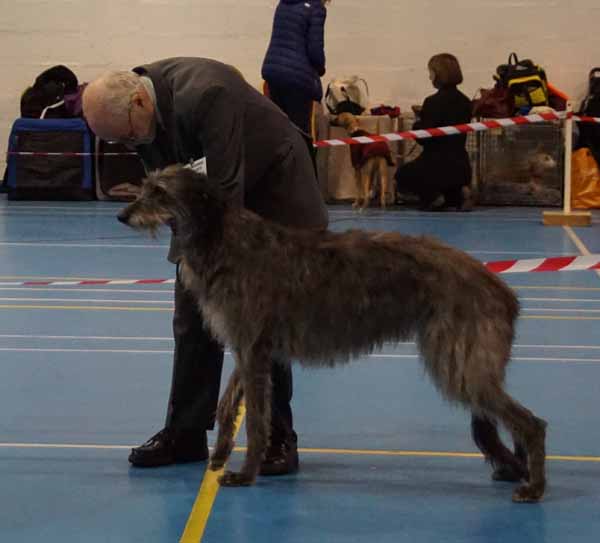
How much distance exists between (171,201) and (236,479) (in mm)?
1081

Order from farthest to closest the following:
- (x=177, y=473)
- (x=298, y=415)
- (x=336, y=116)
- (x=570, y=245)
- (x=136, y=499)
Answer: (x=336, y=116), (x=570, y=245), (x=298, y=415), (x=177, y=473), (x=136, y=499)

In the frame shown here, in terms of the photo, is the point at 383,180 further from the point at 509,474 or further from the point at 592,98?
the point at 509,474

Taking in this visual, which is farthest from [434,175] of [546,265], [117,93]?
[117,93]

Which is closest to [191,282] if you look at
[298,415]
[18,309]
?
[298,415]

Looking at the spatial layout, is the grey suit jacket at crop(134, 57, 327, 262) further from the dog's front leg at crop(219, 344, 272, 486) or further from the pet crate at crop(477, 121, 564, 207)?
the pet crate at crop(477, 121, 564, 207)

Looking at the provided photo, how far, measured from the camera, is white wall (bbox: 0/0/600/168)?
15406 mm

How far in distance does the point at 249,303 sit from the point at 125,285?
15.4 ft

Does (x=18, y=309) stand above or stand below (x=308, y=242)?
below

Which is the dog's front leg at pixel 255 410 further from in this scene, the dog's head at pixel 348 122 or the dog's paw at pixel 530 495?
the dog's head at pixel 348 122

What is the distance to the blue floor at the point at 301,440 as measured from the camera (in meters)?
4.17

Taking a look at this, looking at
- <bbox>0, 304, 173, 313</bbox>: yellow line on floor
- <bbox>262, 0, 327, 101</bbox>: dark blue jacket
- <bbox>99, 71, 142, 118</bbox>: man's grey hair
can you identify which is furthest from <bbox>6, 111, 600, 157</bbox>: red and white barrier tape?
<bbox>99, 71, 142, 118</bbox>: man's grey hair

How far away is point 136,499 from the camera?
4430mm

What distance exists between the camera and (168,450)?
4.89 meters

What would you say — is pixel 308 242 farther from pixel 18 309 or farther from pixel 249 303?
pixel 18 309
